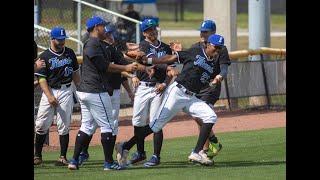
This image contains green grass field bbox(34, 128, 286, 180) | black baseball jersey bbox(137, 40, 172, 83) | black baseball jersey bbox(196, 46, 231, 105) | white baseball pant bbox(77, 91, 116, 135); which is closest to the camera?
green grass field bbox(34, 128, 286, 180)

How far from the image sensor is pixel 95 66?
12516mm

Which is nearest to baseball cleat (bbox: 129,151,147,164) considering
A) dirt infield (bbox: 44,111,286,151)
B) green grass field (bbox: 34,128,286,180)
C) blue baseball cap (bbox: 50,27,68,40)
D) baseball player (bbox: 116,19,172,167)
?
baseball player (bbox: 116,19,172,167)

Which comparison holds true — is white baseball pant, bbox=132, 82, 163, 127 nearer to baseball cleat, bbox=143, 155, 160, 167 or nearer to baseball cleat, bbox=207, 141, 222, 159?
baseball cleat, bbox=143, 155, 160, 167

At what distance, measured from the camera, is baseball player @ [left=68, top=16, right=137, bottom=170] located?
1245cm

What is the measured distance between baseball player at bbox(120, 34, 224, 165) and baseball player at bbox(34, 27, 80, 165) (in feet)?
3.64

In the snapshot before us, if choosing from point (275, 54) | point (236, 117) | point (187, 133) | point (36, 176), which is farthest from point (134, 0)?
point (36, 176)

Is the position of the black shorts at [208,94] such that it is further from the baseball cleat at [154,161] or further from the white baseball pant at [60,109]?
the white baseball pant at [60,109]

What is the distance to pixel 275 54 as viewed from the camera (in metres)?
22.9

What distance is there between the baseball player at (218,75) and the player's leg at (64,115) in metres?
1.91

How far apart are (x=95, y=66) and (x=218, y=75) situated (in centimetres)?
204

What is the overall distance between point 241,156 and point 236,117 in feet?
21.4

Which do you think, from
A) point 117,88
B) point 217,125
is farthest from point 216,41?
point 217,125

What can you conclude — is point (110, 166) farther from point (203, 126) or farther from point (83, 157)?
point (203, 126)

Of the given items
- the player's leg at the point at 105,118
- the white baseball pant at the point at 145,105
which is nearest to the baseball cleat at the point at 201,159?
the white baseball pant at the point at 145,105
